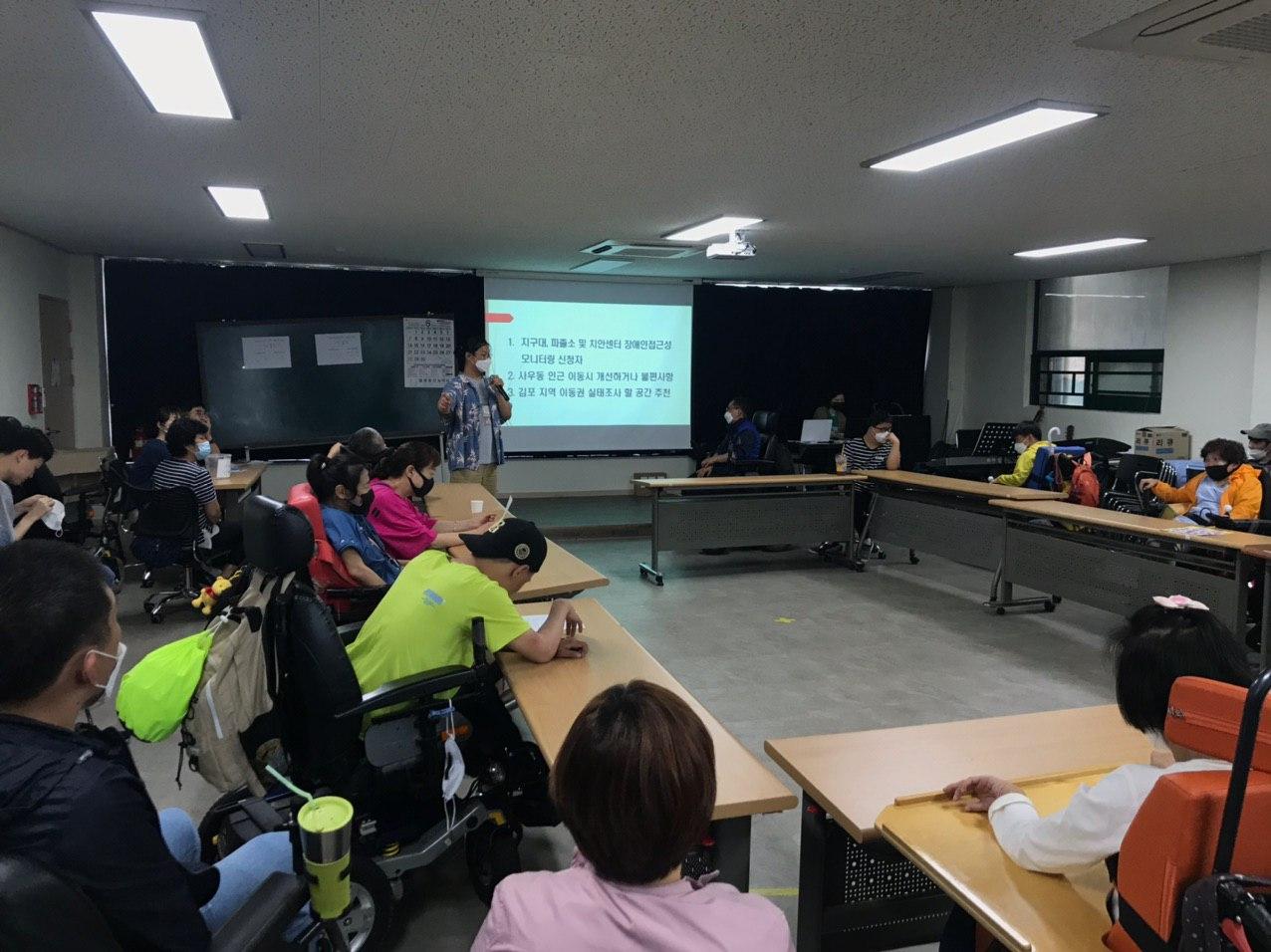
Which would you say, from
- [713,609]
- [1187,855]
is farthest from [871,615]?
[1187,855]

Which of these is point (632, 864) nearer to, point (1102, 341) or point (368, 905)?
point (368, 905)

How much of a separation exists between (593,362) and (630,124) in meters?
5.98

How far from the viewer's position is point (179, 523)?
4.85 m

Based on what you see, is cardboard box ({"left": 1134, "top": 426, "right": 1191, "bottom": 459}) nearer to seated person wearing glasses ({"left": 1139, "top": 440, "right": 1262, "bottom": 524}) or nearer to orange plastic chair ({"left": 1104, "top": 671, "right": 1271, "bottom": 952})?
seated person wearing glasses ({"left": 1139, "top": 440, "right": 1262, "bottom": 524})

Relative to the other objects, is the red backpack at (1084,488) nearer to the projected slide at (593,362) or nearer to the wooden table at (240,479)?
the projected slide at (593,362)

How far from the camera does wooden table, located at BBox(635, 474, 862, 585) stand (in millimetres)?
6289

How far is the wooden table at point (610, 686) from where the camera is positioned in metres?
1.54

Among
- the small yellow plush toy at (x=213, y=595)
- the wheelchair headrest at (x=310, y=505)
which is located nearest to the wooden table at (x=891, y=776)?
the small yellow plush toy at (x=213, y=595)

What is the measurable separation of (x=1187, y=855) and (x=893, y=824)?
0.53m

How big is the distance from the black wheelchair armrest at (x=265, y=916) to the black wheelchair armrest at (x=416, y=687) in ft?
2.16

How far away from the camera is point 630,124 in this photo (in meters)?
3.45

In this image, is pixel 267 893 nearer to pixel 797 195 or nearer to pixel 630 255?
pixel 797 195

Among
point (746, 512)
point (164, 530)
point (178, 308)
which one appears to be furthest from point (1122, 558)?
point (178, 308)

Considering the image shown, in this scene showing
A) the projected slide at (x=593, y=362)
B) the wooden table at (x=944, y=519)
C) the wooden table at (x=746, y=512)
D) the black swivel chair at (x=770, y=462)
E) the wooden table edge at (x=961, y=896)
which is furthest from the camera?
the projected slide at (x=593, y=362)
